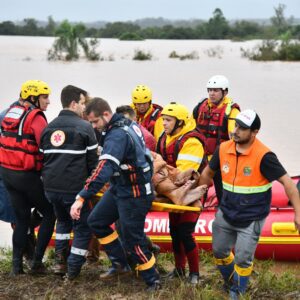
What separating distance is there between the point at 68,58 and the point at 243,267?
39.0 m

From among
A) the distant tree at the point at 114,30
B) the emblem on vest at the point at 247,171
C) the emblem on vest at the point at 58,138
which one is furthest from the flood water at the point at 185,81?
the distant tree at the point at 114,30

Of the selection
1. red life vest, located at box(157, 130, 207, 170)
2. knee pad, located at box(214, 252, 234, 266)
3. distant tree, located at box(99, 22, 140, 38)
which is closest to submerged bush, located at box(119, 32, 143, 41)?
distant tree, located at box(99, 22, 140, 38)

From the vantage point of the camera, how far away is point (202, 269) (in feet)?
21.4

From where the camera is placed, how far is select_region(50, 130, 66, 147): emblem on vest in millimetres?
5336

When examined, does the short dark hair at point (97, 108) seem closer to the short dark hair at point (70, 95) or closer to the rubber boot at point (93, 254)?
the short dark hair at point (70, 95)

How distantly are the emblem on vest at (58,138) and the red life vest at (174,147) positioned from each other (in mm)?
905

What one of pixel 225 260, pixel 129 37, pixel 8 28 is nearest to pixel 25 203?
pixel 225 260

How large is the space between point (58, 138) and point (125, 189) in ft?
2.34

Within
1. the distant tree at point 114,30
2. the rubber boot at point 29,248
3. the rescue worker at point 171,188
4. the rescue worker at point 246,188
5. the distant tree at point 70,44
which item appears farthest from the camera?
the distant tree at point 114,30

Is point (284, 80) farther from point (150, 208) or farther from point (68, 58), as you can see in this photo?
point (150, 208)

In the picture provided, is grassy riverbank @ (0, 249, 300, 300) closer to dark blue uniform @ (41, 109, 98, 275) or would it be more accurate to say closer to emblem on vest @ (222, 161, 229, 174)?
dark blue uniform @ (41, 109, 98, 275)

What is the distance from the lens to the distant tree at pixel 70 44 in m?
43.3

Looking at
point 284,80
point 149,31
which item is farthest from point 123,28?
point 284,80

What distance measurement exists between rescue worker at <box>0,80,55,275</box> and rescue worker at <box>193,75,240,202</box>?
221 centimetres
